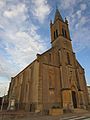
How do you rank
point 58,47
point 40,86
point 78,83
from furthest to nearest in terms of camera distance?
point 58,47 → point 78,83 → point 40,86

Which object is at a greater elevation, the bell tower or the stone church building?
the bell tower

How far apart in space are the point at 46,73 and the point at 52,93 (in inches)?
155

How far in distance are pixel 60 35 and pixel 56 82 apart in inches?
481

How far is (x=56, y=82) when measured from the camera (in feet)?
76.0

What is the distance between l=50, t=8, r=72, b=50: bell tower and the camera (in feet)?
93.5

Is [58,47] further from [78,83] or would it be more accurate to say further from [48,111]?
[48,111]

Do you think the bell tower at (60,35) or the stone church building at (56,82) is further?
the bell tower at (60,35)

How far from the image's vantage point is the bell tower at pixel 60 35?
Answer: 28.5 meters

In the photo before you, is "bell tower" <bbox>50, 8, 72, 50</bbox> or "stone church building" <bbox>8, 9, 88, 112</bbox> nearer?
"stone church building" <bbox>8, 9, 88, 112</bbox>

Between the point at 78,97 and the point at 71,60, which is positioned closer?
the point at 78,97

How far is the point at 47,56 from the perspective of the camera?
24.8m

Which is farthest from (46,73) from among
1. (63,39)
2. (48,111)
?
(63,39)

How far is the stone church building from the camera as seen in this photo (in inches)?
810

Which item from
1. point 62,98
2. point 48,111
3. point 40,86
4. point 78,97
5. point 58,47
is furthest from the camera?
point 58,47
